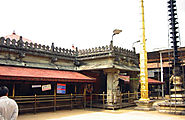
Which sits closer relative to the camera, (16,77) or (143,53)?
(16,77)

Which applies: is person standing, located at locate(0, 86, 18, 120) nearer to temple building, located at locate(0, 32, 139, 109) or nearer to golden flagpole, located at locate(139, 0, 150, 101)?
temple building, located at locate(0, 32, 139, 109)

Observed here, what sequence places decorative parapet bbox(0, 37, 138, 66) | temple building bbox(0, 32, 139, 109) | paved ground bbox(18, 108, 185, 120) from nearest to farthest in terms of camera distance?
paved ground bbox(18, 108, 185, 120)
temple building bbox(0, 32, 139, 109)
decorative parapet bbox(0, 37, 138, 66)

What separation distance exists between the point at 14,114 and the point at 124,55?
12560 mm

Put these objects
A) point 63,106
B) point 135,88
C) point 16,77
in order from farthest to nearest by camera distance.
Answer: point 135,88 < point 63,106 < point 16,77

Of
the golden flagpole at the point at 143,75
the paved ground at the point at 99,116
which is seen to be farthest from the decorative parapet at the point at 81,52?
the paved ground at the point at 99,116

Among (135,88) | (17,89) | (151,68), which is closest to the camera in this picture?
(17,89)

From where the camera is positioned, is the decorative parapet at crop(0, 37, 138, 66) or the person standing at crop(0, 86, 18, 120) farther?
the decorative parapet at crop(0, 37, 138, 66)

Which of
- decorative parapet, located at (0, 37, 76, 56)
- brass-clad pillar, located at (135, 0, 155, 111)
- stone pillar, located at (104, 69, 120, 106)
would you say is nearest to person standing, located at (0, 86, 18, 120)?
decorative parapet, located at (0, 37, 76, 56)

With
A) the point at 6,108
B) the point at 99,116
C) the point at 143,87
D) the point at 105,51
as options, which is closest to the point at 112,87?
the point at 143,87

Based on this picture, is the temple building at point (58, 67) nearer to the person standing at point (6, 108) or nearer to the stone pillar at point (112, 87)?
the stone pillar at point (112, 87)

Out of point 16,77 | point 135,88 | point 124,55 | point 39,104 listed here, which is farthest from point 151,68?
point 16,77

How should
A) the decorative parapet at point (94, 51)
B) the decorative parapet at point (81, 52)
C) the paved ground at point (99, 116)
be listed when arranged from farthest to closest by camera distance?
the decorative parapet at point (94, 51) < the decorative parapet at point (81, 52) < the paved ground at point (99, 116)

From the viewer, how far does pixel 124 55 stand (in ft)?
52.0

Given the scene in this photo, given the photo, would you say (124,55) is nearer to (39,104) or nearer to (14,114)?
(39,104)
